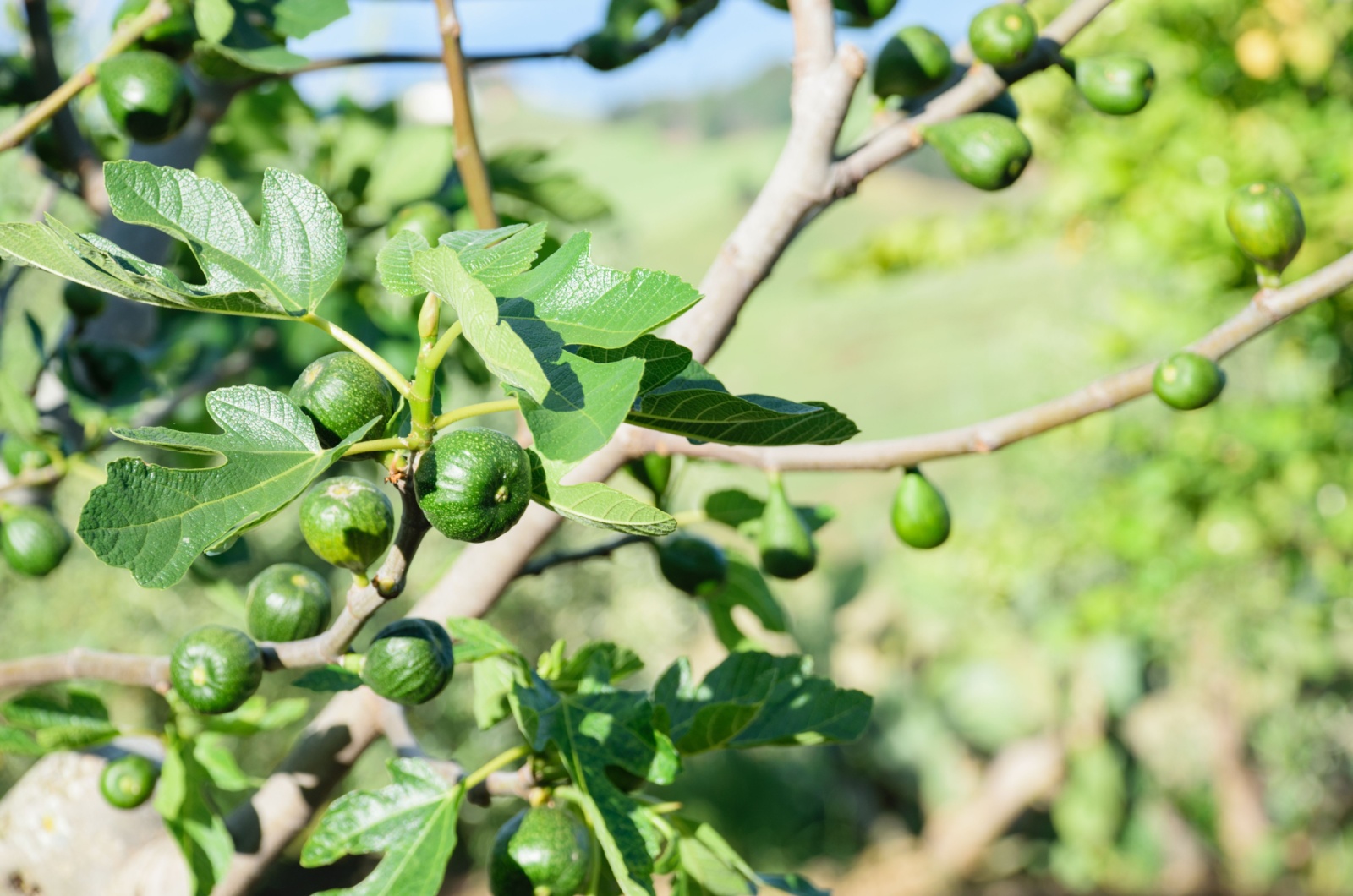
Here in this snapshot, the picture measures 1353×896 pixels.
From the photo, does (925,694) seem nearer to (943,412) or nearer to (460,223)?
(943,412)

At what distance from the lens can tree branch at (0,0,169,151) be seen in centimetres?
100

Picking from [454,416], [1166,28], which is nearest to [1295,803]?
[1166,28]

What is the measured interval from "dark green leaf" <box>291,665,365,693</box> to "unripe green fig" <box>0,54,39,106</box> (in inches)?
36.3

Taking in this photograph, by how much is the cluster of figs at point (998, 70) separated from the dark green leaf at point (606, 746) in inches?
21.1

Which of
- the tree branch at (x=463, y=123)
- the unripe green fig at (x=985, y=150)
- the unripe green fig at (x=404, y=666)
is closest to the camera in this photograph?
the unripe green fig at (x=404, y=666)

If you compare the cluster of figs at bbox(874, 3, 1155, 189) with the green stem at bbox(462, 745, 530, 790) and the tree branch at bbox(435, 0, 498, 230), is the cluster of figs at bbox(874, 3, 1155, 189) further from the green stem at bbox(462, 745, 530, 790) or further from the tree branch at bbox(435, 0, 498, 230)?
the green stem at bbox(462, 745, 530, 790)

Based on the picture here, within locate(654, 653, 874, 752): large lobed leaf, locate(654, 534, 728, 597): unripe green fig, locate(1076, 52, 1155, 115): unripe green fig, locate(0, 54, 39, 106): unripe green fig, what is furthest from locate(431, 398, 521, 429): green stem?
locate(0, 54, 39, 106): unripe green fig

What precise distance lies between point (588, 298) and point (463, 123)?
0.60m

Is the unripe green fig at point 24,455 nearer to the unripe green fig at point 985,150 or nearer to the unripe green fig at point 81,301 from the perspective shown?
the unripe green fig at point 81,301

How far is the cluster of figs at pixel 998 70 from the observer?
0.92 m

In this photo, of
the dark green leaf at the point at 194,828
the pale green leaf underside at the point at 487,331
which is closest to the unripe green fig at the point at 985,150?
the pale green leaf underside at the point at 487,331

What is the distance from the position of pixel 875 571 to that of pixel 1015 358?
140cm

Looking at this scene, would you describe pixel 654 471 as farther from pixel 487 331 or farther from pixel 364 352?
pixel 487 331

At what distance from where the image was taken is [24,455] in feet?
3.86
